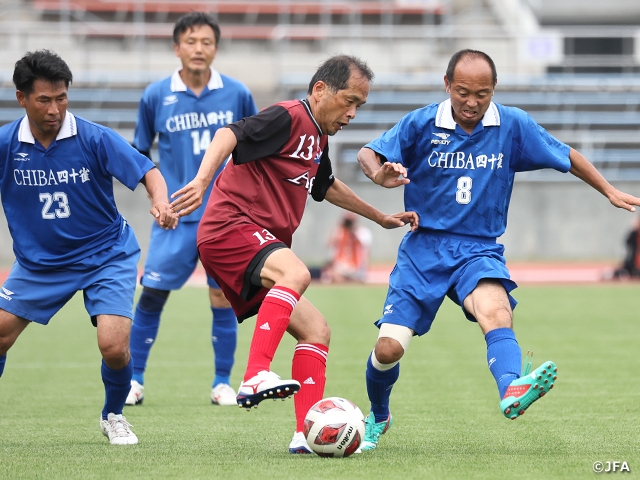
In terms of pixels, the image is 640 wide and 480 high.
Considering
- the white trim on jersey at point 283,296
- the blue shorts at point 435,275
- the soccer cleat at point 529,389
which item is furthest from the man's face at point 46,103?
the soccer cleat at point 529,389

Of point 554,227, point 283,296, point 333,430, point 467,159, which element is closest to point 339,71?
point 467,159

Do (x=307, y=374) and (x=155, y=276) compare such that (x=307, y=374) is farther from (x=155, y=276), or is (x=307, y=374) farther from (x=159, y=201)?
(x=155, y=276)

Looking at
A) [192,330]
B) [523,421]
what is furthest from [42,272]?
[192,330]

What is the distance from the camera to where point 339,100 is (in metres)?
4.90

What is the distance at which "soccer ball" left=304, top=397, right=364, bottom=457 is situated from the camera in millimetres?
4582

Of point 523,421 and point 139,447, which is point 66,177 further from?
point 523,421

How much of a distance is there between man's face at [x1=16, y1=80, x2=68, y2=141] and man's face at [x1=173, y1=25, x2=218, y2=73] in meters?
2.08

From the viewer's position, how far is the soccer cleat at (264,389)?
4203 mm

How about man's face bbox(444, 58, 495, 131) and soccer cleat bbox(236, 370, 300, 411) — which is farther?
man's face bbox(444, 58, 495, 131)

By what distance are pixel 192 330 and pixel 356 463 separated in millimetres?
7303

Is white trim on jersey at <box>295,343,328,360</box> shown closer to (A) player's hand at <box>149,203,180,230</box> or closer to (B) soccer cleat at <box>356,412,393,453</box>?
(B) soccer cleat at <box>356,412,393,453</box>

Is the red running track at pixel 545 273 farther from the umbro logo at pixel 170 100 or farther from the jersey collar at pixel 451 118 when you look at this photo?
the jersey collar at pixel 451 118

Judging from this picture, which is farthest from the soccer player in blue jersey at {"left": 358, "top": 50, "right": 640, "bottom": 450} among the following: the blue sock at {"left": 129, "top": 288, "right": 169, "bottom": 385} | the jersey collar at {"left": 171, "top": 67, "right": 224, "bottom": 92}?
the blue sock at {"left": 129, "top": 288, "right": 169, "bottom": 385}

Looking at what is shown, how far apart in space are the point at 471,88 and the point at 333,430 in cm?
185
